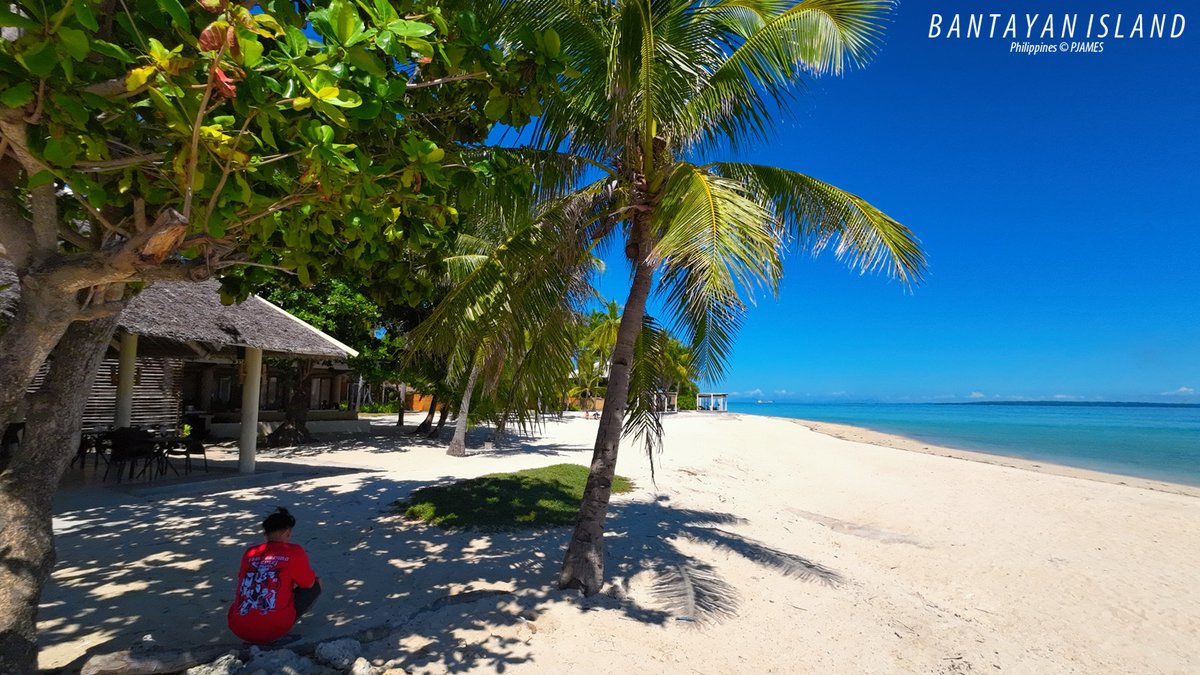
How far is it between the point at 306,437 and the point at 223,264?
14088mm

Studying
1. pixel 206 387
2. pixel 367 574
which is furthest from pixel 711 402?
pixel 367 574

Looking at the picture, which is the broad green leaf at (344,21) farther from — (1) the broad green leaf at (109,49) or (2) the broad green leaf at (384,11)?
(1) the broad green leaf at (109,49)

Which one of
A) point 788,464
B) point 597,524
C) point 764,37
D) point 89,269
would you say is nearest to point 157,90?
point 89,269

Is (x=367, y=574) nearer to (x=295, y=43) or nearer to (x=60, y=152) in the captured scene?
(x=60, y=152)

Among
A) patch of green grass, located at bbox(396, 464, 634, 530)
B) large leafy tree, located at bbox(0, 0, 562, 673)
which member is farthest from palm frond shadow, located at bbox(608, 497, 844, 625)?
large leafy tree, located at bbox(0, 0, 562, 673)

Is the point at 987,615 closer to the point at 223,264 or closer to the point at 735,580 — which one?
the point at 735,580

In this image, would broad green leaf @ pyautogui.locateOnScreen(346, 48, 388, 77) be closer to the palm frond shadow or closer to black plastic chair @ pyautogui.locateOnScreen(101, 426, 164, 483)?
the palm frond shadow

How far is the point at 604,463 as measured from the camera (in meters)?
5.28

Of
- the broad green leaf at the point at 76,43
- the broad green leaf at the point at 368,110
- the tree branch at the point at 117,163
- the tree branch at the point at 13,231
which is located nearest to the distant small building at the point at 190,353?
the tree branch at the point at 13,231

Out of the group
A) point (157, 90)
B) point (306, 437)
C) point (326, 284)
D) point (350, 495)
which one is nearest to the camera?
point (157, 90)

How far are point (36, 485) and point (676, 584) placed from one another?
461cm

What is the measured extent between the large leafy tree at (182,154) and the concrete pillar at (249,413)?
739 centimetres

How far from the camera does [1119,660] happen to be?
206 inches

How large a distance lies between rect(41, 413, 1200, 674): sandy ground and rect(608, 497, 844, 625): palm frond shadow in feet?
0.11
